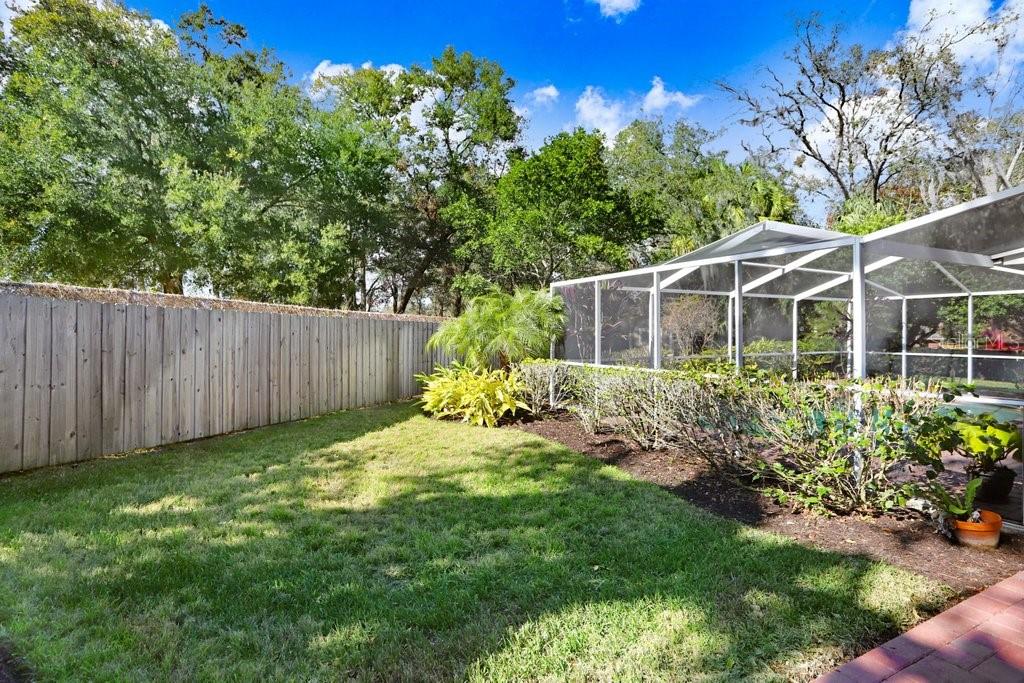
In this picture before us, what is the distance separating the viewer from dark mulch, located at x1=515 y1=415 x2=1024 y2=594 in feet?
9.08

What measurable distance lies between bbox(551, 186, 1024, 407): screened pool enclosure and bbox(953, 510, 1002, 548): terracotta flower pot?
10.0 ft

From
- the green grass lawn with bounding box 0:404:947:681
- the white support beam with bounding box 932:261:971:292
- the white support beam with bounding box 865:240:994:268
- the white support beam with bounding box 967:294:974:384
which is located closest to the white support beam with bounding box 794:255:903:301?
the white support beam with bounding box 932:261:971:292

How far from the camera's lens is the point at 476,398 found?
7031mm

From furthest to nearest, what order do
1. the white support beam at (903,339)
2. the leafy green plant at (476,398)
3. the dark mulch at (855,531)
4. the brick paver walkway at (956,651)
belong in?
the white support beam at (903,339) → the leafy green plant at (476,398) → the dark mulch at (855,531) → the brick paver walkway at (956,651)

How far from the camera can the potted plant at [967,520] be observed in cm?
302

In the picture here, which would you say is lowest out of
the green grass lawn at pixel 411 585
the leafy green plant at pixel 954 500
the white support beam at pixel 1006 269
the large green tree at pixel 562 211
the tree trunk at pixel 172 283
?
the green grass lawn at pixel 411 585

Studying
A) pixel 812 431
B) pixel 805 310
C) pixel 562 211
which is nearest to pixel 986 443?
pixel 812 431

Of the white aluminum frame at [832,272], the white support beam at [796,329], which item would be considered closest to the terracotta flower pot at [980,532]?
the white aluminum frame at [832,272]

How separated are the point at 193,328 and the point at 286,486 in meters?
2.53

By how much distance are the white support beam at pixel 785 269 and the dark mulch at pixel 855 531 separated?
3.56 meters

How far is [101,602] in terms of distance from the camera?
2.40 m

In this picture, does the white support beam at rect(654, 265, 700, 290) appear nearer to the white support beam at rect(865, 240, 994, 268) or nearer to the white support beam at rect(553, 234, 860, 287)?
the white support beam at rect(553, 234, 860, 287)

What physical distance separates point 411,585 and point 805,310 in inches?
387

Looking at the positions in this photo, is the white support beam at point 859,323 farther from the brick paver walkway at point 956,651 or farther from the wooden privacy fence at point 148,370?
the wooden privacy fence at point 148,370
